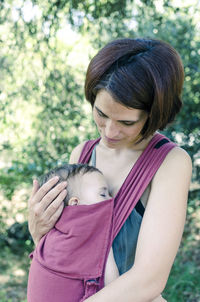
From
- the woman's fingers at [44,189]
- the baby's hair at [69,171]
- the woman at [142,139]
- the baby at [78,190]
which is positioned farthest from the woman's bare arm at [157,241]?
the woman's fingers at [44,189]

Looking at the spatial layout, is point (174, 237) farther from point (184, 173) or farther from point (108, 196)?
point (108, 196)

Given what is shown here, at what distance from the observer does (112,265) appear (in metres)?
1.71

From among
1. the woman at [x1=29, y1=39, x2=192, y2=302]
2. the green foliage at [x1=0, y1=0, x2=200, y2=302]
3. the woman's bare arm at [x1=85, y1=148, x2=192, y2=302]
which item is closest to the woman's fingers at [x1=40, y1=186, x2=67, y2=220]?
the woman at [x1=29, y1=39, x2=192, y2=302]

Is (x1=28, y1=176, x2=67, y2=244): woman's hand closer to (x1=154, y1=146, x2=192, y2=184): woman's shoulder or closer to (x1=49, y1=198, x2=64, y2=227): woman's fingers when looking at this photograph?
(x1=49, y1=198, x2=64, y2=227): woman's fingers

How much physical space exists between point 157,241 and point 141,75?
0.65 metres

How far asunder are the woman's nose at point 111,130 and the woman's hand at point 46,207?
11.8 inches

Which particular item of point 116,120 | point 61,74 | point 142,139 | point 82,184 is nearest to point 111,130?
point 116,120

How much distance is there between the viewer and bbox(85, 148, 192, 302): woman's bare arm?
5.04ft

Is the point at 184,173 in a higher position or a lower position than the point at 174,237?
higher

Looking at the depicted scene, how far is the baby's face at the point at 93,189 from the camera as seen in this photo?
1833 millimetres

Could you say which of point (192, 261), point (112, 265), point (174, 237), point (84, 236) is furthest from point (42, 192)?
point (192, 261)

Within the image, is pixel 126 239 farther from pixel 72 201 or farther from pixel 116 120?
pixel 116 120

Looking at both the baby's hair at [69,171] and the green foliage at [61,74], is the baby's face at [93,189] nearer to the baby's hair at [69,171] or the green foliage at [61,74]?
the baby's hair at [69,171]

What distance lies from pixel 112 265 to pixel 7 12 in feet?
9.54
